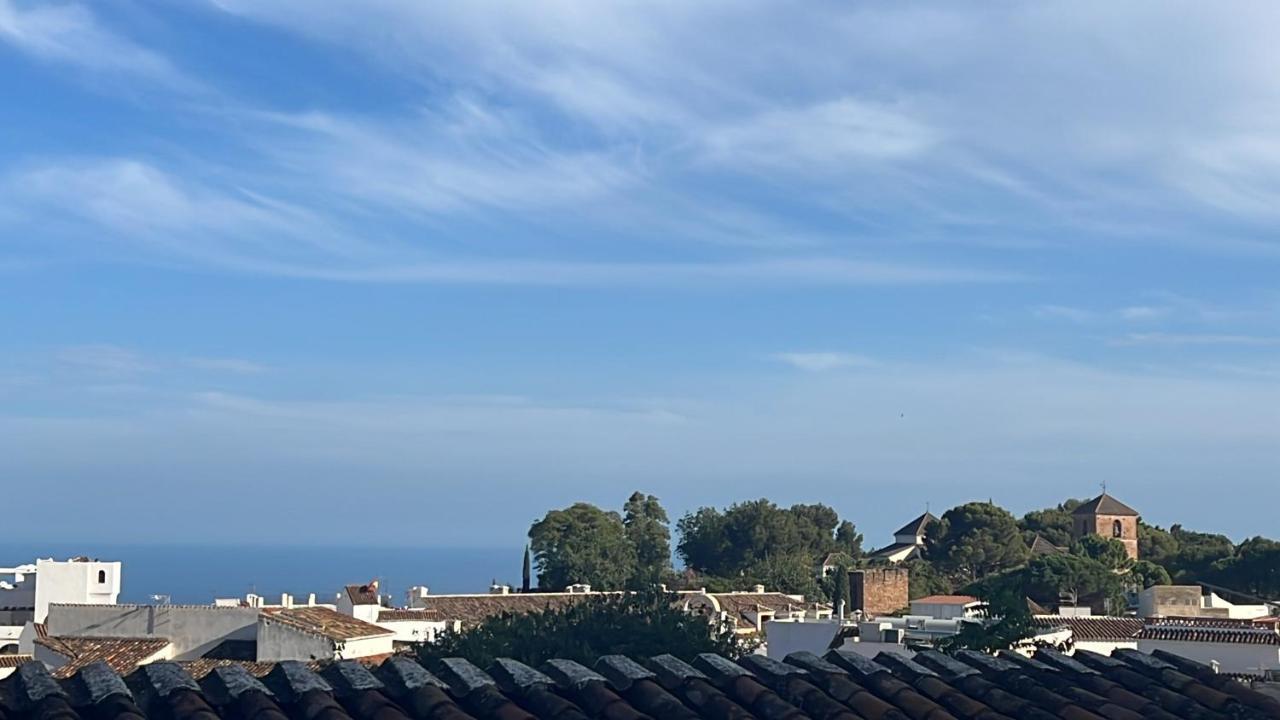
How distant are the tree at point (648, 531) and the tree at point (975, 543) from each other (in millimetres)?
14458

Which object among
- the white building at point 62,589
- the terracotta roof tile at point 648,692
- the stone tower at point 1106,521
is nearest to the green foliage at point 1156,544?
the stone tower at point 1106,521

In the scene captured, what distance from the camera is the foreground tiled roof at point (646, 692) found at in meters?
5.46

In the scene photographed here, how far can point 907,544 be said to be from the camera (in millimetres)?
86438

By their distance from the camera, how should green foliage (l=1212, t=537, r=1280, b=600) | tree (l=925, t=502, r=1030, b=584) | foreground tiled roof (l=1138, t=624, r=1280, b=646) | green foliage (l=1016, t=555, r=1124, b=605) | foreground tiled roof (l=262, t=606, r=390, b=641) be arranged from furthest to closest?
tree (l=925, t=502, r=1030, b=584)
green foliage (l=1212, t=537, r=1280, b=600)
green foliage (l=1016, t=555, r=1124, b=605)
foreground tiled roof (l=262, t=606, r=390, b=641)
foreground tiled roof (l=1138, t=624, r=1280, b=646)

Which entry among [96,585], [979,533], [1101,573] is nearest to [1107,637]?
[1101,573]

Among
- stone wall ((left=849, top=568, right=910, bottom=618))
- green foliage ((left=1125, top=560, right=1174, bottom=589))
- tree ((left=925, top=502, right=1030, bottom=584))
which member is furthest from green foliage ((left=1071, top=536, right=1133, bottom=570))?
stone wall ((left=849, top=568, right=910, bottom=618))

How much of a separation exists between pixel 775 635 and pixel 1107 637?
27.9 ft

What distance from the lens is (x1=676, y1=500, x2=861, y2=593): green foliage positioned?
79312 mm

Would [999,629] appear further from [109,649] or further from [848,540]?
[848,540]

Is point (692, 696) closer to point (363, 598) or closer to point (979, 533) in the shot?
point (363, 598)

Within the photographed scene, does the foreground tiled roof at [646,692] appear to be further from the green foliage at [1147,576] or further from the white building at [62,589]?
the green foliage at [1147,576]

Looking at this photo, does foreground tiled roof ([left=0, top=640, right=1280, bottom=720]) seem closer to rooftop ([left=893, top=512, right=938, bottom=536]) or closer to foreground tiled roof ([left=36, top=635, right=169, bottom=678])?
foreground tiled roof ([left=36, top=635, right=169, bottom=678])

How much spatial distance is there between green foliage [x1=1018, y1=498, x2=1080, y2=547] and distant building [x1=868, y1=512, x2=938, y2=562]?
5469 millimetres

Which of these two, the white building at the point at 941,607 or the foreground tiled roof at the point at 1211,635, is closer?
the foreground tiled roof at the point at 1211,635
